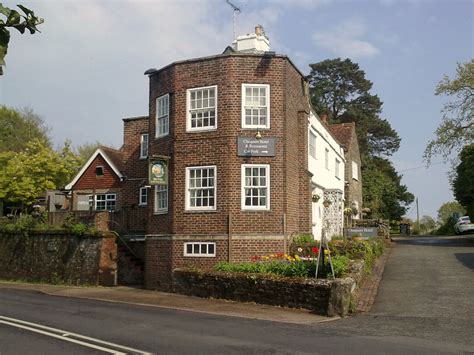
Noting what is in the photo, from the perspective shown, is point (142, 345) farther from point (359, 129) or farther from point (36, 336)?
point (359, 129)

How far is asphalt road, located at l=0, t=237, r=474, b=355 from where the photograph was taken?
9.02 m

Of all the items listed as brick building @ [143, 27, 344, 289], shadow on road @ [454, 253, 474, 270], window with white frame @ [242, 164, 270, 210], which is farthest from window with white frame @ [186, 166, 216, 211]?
shadow on road @ [454, 253, 474, 270]

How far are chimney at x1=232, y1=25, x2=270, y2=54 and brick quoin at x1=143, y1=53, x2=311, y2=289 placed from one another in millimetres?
2418

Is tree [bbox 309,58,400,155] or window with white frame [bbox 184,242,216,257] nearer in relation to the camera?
window with white frame [bbox 184,242,216,257]

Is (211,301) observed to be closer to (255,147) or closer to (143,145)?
(255,147)

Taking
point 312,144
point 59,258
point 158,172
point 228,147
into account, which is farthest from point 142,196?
point 228,147

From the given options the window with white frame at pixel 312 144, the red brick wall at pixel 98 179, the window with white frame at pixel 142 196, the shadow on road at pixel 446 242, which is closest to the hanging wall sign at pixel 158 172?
the window with white frame at pixel 312 144

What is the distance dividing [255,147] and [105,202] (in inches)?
589

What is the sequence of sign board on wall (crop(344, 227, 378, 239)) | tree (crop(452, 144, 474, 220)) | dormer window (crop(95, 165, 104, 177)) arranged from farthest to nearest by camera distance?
1. tree (crop(452, 144, 474, 220))
2. dormer window (crop(95, 165, 104, 177))
3. sign board on wall (crop(344, 227, 378, 239))

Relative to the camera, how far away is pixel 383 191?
54156 mm

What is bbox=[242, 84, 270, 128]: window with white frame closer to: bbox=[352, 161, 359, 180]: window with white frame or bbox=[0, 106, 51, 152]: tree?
bbox=[352, 161, 359, 180]: window with white frame

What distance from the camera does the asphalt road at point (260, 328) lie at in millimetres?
9023

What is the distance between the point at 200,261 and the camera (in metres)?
19.1

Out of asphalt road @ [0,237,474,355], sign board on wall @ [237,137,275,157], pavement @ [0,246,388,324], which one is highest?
sign board on wall @ [237,137,275,157]
